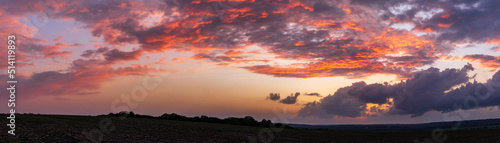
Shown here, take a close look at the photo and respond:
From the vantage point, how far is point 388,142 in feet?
201

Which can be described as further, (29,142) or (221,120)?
(221,120)

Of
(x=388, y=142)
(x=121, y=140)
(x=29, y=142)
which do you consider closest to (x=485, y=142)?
(x=388, y=142)

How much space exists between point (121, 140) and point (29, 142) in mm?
9622

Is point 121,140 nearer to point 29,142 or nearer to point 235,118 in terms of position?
point 29,142

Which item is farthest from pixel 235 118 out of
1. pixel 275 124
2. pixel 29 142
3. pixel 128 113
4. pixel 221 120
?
pixel 29 142

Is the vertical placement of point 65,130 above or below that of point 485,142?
above

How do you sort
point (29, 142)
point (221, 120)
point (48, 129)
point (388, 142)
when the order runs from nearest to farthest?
point (29, 142), point (48, 129), point (388, 142), point (221, 120)

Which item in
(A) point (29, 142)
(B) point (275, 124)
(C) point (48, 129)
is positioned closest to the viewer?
(A) point (29, 142)

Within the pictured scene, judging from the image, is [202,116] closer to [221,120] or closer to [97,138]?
[221,120]

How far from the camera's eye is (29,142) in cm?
3106

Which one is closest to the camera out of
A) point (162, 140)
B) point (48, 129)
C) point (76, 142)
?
point (76, 142)

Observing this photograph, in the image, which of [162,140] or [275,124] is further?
[275,124]

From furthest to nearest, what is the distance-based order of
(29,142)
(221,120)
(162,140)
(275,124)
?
(275,124)
(221,120)
(162,140)
(29,142)

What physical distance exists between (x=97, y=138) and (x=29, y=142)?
8226 mm
